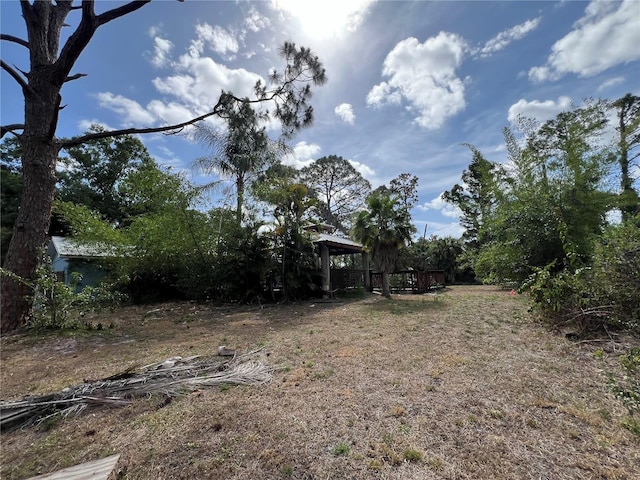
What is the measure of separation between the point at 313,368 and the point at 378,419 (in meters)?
1.32

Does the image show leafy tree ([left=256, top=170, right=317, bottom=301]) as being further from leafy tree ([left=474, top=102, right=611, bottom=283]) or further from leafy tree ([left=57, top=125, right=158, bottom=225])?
leafy tree ([left=57, top=125, right=158, bottom=225])

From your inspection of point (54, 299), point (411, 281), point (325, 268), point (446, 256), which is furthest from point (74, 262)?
point (446, 256)

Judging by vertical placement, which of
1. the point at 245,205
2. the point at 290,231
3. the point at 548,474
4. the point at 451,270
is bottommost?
the point at 548,474

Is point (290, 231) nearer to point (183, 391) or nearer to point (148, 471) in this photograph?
point (183, 391)

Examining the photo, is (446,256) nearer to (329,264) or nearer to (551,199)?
(329,264)

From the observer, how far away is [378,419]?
2.25m

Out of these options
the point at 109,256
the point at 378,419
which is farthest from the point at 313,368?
the point at 109,256

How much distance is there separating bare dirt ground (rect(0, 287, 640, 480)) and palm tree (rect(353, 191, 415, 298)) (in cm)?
561

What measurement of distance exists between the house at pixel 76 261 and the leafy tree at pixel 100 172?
5.76 metres

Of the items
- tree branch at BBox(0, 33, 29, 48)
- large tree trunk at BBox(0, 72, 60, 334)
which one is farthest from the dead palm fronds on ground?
tree branch at BBox(0, 33, 29, 48)

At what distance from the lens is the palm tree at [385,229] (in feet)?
32.6

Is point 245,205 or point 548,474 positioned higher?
point 245,205

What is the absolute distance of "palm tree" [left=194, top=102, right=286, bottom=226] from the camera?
1421 centimetres

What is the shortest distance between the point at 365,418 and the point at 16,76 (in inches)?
342
